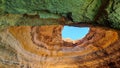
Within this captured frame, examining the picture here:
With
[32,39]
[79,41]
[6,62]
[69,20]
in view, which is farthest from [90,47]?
[69,20]

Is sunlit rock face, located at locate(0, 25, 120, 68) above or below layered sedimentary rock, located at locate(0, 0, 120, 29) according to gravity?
above

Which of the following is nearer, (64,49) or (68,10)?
(68,10)

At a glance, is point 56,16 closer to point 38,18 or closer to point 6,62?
point 38,18

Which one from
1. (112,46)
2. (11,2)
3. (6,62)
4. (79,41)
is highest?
(79,41)

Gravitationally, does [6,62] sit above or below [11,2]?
above

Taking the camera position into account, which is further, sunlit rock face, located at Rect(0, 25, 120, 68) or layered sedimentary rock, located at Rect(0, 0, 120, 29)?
sunlit rock face, located at Rect(0, 25, 120, 68)

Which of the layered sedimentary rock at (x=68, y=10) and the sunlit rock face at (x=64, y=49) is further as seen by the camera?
the sunlit rock face at (x=64, y=49)

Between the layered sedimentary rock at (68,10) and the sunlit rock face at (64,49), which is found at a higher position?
the sunlit rock face at (64,49)

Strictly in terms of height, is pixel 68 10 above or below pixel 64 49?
below
